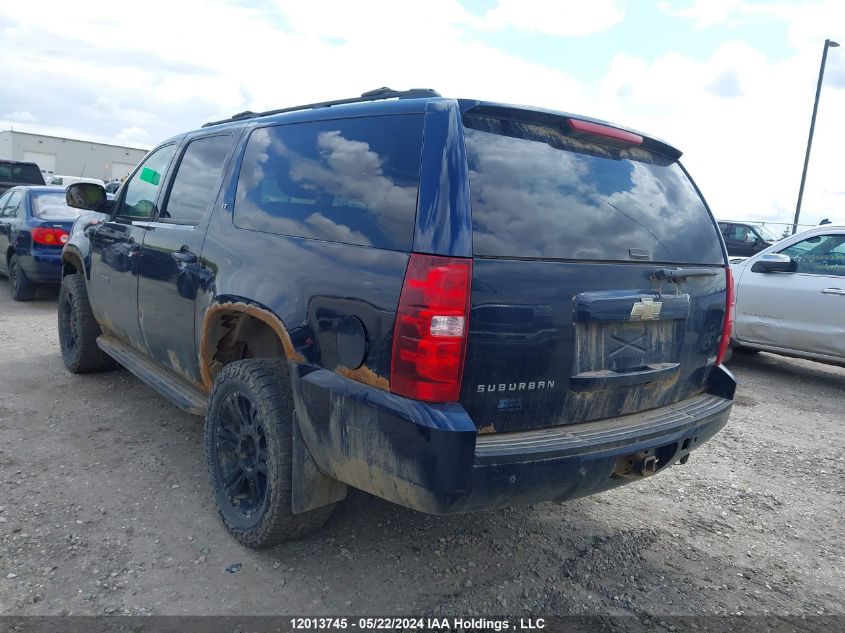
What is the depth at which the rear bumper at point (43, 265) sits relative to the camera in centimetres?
866

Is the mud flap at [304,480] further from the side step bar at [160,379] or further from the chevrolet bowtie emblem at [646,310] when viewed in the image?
the chevrolet bowtie emblem at [646,310]

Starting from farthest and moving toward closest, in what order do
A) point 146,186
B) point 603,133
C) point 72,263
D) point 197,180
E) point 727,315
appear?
point 72,263, point 146,186, point 197,180, point 727,315, point 603,133

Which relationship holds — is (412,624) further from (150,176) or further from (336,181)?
(150,176)

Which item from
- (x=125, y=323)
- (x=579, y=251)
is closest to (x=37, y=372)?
(x=125, y=323)

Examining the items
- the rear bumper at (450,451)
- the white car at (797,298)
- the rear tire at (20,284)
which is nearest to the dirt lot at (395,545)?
the rear bumper at (450,451)

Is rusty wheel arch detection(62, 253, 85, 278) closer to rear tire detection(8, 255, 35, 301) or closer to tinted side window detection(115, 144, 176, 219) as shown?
tinted side window detection(115, 144, 176, 219)

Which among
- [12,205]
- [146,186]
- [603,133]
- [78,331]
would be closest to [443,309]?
[603,133]

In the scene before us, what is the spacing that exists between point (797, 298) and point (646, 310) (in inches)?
196

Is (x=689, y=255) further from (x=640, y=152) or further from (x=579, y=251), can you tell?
(x=579, y=251)

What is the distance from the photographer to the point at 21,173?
50.2ft

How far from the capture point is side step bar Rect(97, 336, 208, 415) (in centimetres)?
362

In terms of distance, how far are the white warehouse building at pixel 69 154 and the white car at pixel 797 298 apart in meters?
37.1

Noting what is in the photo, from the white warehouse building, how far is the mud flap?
39.1m

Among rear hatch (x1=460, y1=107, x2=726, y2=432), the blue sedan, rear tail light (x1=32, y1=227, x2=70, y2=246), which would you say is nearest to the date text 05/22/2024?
rear hatch (x1=460, y1=107, x2=726, y2=432)
